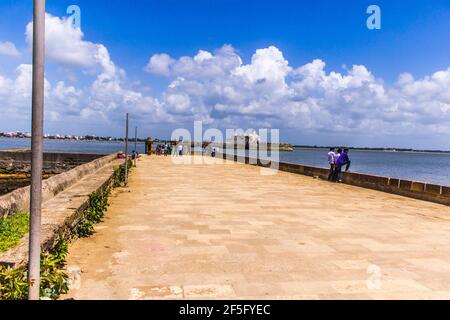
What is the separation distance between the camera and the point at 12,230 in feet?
18.2

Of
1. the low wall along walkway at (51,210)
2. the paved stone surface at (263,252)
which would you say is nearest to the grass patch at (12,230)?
the low wall along walkway at (51,210)

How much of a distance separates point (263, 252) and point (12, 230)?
11.1 feet

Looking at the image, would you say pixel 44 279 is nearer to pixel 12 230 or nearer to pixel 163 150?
pixel 12 230

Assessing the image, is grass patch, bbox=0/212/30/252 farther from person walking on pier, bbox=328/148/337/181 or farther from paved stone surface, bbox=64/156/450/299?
person walking on pier, bbox=328/148/337/181

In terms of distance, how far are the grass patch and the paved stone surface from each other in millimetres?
697

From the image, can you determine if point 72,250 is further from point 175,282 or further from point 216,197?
point 216,197

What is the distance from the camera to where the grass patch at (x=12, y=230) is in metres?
4.79

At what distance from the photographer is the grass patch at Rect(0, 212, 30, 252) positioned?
188 inches

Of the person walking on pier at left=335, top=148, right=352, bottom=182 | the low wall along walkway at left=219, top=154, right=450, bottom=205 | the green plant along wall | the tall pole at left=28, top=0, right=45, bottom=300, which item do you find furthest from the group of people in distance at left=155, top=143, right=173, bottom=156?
the tall pole at left=28, top=0, right=45, bottom=300

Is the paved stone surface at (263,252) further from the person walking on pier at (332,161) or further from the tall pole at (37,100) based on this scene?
the person walking on pier at (332,161)

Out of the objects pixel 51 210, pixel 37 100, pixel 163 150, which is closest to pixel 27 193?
pixel 51 210
